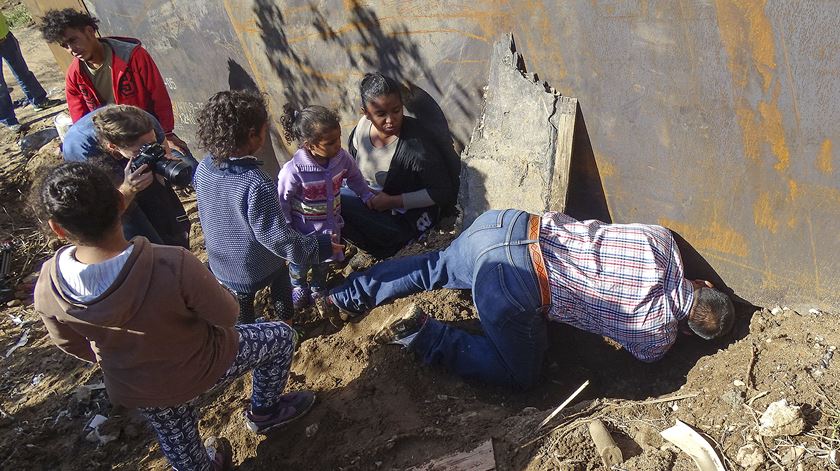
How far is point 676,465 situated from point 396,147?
2518mm

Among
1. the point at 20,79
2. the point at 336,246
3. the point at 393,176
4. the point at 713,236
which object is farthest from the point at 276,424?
the point at 20,79

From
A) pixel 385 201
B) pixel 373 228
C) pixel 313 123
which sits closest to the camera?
pixel 313 123

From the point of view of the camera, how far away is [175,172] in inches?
127

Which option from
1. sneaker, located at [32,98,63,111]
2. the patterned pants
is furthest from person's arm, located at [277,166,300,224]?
sneaker, located at [32,98,63,111]

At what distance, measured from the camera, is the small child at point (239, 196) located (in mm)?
2842

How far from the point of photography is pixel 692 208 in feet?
10.6

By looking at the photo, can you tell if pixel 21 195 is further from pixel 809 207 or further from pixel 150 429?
pixel 809 207

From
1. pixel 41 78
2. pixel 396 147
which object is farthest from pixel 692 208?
pixel 41 78

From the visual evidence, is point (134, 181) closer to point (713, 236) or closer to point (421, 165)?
point (421, 165)

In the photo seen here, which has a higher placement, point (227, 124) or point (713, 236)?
point (227, 124)

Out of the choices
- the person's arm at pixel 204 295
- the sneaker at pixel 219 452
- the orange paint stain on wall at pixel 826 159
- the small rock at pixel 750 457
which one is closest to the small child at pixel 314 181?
the sneaker at pixel 219 452

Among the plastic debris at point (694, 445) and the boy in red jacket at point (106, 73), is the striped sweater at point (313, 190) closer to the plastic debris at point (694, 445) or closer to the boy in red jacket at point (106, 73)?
the boy in red jacket at point (106, 73)

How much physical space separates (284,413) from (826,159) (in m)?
2.71

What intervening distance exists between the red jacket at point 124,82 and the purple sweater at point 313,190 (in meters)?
1.52
